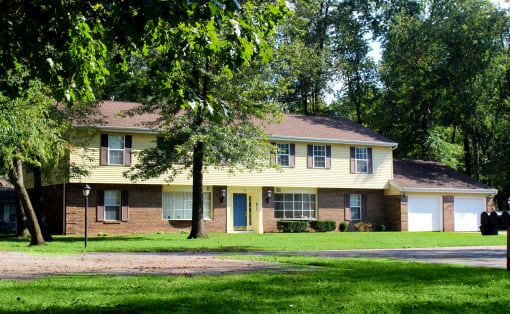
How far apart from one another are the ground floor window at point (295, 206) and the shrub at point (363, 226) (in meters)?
2.74

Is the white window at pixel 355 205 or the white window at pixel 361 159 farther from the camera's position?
the white window at pixel 355 205

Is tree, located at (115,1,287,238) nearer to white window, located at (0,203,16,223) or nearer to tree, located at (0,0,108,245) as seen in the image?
tree, located at (0,0,108,245)

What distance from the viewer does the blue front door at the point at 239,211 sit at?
37969 millimetres

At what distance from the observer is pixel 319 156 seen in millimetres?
39594

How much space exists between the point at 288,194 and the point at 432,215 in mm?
9449

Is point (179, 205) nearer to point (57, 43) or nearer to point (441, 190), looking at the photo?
point (441, 190)

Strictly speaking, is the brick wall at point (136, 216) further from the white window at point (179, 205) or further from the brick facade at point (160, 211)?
the white window at point (179, 205)

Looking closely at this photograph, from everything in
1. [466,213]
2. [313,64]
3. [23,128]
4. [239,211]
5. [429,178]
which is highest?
[313,64]

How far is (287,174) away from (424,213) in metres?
9.38

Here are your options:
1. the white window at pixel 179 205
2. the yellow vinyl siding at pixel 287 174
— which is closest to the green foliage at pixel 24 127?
the yellow vinyl siding at pixel 287 174

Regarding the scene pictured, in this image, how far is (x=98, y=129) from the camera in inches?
1265

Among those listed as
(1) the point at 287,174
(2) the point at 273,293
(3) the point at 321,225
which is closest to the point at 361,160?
(3) the point at 321,225

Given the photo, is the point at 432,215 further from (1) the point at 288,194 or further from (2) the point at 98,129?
(2) the point at 98,129

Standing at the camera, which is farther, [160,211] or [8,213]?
[8,213]
